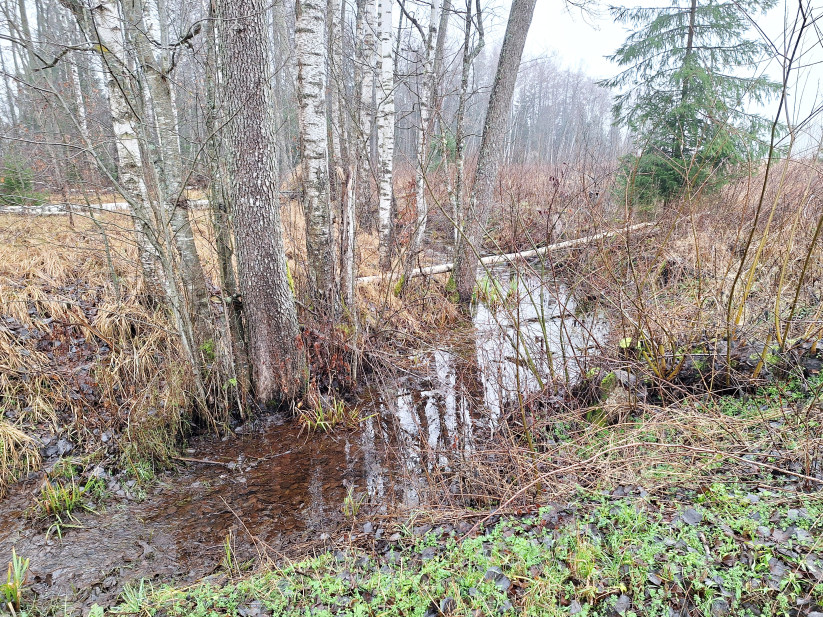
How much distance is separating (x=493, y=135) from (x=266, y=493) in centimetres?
615

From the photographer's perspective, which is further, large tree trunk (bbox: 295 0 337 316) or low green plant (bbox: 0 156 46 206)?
low green plant (bbox: 0 156 46 206)

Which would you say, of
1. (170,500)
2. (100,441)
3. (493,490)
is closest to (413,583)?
(493,490)

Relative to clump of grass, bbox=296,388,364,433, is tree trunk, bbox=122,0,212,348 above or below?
above

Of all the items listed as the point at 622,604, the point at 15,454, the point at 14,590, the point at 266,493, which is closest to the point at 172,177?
the point at 15,454

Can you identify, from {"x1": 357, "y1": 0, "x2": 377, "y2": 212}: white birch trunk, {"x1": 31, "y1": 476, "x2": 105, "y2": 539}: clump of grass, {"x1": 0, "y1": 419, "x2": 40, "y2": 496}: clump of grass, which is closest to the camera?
{"x1": 31, "y1": 476, "x2": 105, "y2": 539}: clump of grass

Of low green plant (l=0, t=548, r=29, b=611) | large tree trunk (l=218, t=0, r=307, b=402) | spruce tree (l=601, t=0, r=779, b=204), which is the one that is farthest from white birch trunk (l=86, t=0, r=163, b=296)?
spruce tree (l=601, t=0, r=779, b=204)

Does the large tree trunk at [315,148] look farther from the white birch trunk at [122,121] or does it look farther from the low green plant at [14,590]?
the low green plant at [14,590]

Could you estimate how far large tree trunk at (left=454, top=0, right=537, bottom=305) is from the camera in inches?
265

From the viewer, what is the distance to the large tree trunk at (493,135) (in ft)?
22.1

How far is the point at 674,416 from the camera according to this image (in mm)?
3805

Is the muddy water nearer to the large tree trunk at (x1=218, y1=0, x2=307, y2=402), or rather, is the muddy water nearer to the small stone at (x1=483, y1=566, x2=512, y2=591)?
the large tree trunk at (x1=218, y1=0, x2=307, y2=402)

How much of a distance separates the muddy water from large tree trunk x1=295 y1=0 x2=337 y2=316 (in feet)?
5.36

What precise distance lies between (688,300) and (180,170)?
6.15 m

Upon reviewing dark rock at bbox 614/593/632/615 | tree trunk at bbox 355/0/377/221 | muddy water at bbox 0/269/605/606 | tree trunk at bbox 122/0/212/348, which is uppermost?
tree trunk at bbox 355/0/377/221
